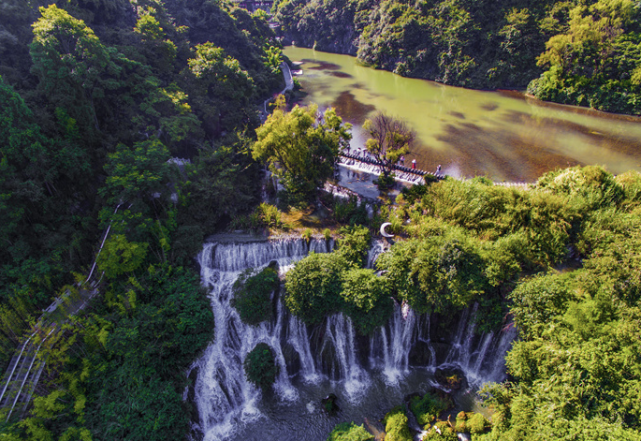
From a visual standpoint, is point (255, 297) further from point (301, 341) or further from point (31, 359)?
point (31, 359)

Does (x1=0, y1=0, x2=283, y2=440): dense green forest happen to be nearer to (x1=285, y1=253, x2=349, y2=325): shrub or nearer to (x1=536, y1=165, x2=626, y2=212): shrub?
(x1=285, y1=253, x2=349, y2=325): shrub

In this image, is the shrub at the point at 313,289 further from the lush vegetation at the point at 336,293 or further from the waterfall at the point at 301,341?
the waterfall at the point at 301,341

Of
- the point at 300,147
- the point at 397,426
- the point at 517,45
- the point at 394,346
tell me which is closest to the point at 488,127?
the point at 517,45

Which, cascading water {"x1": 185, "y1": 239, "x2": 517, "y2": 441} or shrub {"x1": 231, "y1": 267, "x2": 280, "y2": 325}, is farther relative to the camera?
shrub {"x1": 231, "y1": 267, "x2": 280, "y2": 325}

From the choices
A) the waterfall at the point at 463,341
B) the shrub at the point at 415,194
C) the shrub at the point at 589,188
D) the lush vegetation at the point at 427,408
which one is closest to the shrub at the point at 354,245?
the shrub at the point at 415,194

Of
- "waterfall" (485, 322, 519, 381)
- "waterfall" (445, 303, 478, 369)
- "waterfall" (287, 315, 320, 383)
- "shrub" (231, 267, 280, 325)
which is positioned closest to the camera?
"waterfall" (485, 322, 519, 381)

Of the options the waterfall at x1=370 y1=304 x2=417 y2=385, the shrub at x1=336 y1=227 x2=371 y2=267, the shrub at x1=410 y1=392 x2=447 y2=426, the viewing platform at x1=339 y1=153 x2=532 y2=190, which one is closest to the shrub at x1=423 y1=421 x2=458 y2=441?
the shrub at x1=410 y1=392 x2=447 y2=426
